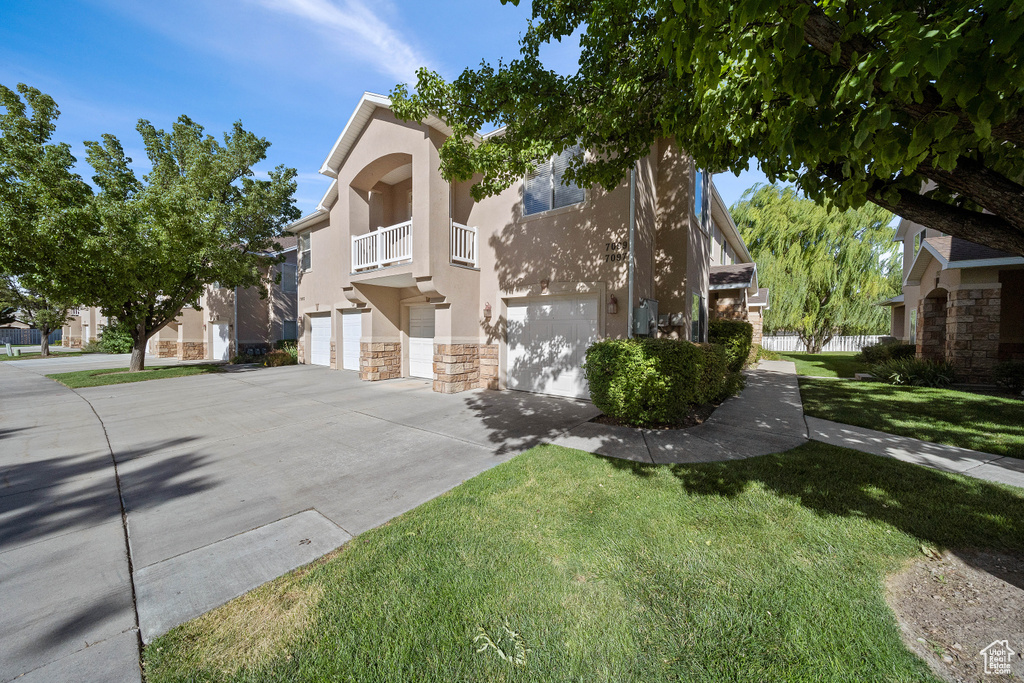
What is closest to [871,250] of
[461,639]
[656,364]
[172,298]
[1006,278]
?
[1006,278]

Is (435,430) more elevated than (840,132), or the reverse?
(840,132)

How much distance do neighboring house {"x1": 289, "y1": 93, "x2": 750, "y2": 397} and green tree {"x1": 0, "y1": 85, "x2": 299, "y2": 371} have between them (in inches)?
211

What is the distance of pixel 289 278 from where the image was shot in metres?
21.3

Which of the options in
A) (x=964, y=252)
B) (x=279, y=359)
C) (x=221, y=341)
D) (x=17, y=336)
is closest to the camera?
(x=964, y=252)

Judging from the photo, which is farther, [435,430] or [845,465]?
[435,430]

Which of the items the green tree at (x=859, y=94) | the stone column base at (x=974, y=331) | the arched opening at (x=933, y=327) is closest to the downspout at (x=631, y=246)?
the green tree at (x=859, y=94)

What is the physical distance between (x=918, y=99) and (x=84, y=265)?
58.3 ft

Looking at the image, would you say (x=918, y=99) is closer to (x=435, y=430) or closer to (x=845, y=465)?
(x=845, y=465)

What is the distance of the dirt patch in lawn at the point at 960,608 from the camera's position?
2109 mm

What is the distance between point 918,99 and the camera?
1.96 meters

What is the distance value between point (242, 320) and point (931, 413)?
2655 centimetres

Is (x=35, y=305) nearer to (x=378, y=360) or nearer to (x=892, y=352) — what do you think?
(x=378, y=360)

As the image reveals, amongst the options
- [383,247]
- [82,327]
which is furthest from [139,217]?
[82,327]

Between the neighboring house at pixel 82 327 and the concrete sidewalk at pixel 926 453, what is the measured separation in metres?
44.7
